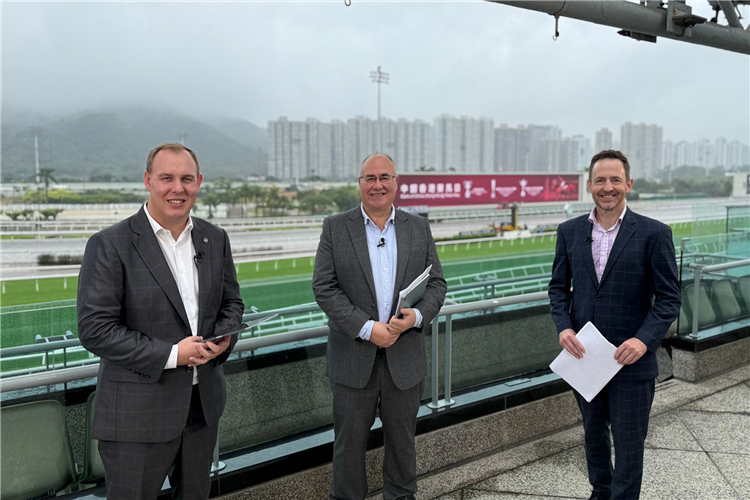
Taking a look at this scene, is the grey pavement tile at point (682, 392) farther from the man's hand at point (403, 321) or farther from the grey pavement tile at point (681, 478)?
the man's hand at point (403, 321)

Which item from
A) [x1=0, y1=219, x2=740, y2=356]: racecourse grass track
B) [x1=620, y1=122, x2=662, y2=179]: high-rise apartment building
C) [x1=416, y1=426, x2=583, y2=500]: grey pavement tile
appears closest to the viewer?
[x1=416, y1=426, x2=583, y2=500]: grey pavement tile

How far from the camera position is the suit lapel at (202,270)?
1.68 m

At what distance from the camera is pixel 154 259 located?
1582 millimetres

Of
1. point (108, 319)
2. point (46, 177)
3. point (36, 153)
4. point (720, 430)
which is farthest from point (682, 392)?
point (36, 153)

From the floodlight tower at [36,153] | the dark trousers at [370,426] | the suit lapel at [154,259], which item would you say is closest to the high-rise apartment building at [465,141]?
the floodlight tower at [36,153]

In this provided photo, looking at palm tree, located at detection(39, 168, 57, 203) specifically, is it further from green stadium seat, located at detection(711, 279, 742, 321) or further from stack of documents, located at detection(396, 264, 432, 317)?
stack of documents, located at detection(396, 264, 432, 317)

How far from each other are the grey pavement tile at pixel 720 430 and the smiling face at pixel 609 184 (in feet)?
6.48

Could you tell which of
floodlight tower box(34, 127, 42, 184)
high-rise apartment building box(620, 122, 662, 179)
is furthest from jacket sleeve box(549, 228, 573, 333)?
high-rise apartment building box(620, 122, 662, 179)

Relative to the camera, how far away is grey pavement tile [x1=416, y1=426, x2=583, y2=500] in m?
2.82

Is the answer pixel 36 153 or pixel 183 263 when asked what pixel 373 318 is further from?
pixel 36 153

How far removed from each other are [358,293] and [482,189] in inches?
1653

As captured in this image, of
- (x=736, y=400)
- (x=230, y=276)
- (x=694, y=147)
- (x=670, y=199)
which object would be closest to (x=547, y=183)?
(x=670, y=199)

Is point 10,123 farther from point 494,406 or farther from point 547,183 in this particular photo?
point 494,406

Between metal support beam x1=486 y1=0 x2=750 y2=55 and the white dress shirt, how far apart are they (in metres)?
1.69
